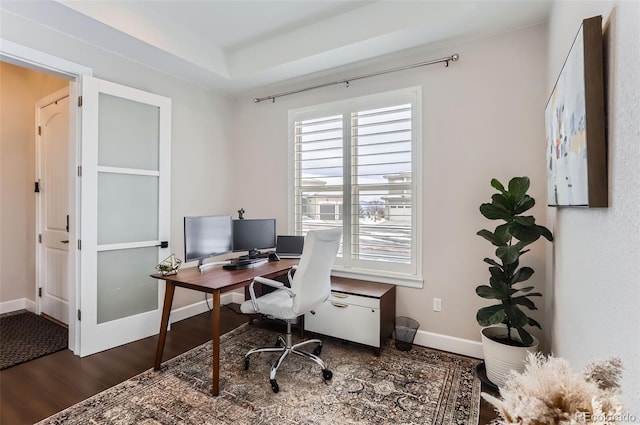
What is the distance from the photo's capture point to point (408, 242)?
3000 millimetres

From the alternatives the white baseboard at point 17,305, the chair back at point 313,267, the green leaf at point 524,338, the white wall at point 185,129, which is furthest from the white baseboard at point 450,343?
the white baseboard at point 17,305

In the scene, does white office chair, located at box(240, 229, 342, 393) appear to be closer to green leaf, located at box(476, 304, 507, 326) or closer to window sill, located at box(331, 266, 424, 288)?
window sill, located at box(331, 266, 424, 288)

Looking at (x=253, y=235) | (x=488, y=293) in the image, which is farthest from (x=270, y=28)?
(x=488, y=293)

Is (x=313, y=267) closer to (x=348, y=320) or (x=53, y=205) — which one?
(x=348, y=320)

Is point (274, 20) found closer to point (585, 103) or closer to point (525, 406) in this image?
point (585, 103)

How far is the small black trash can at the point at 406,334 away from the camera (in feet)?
9.16

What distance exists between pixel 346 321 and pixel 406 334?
559 millimetres

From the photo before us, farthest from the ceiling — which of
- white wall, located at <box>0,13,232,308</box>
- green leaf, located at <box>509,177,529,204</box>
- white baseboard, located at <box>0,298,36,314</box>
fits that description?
white baseboard, located at <box>0,298,36,314</box>

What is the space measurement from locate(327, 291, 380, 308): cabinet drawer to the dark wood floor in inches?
39.9

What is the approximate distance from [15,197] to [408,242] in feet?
15.2

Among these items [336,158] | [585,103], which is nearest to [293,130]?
[336,158]

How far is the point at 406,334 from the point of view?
2.83 meters

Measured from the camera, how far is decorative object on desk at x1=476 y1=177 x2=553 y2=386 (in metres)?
2.05

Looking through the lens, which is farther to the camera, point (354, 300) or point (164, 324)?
point (354, 300)
